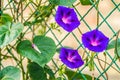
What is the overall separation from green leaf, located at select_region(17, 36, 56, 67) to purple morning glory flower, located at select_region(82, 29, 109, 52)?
0.39 ft

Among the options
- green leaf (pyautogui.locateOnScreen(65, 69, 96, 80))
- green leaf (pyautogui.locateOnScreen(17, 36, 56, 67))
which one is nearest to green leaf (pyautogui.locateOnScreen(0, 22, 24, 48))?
green leaf (pyautogui.locateOnScreen(17, 36, 56, 67))

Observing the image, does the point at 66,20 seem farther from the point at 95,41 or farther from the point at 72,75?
the point at 72,75

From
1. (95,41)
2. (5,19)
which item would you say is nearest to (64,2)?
(95,41)

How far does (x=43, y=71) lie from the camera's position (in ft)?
6.19

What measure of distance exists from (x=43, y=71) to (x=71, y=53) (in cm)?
14

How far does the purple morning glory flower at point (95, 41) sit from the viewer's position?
1751 millimetres

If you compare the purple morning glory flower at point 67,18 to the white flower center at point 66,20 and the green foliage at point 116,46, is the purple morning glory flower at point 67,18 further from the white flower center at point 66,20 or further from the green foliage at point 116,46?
the green foliage at point 116,46

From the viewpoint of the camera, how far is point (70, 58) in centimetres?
182

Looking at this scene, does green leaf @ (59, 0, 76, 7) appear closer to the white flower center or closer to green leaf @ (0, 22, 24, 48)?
the white flower center

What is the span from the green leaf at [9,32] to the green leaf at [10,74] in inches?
5.8

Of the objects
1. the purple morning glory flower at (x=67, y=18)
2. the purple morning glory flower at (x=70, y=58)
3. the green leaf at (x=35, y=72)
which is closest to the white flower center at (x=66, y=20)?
the purple morning glory flower at (x=67, y=18)

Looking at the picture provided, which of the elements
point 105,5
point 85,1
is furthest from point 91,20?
point 85,1

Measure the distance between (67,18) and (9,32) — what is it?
0.77 ft

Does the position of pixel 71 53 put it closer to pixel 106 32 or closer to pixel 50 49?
pixel 50 49
